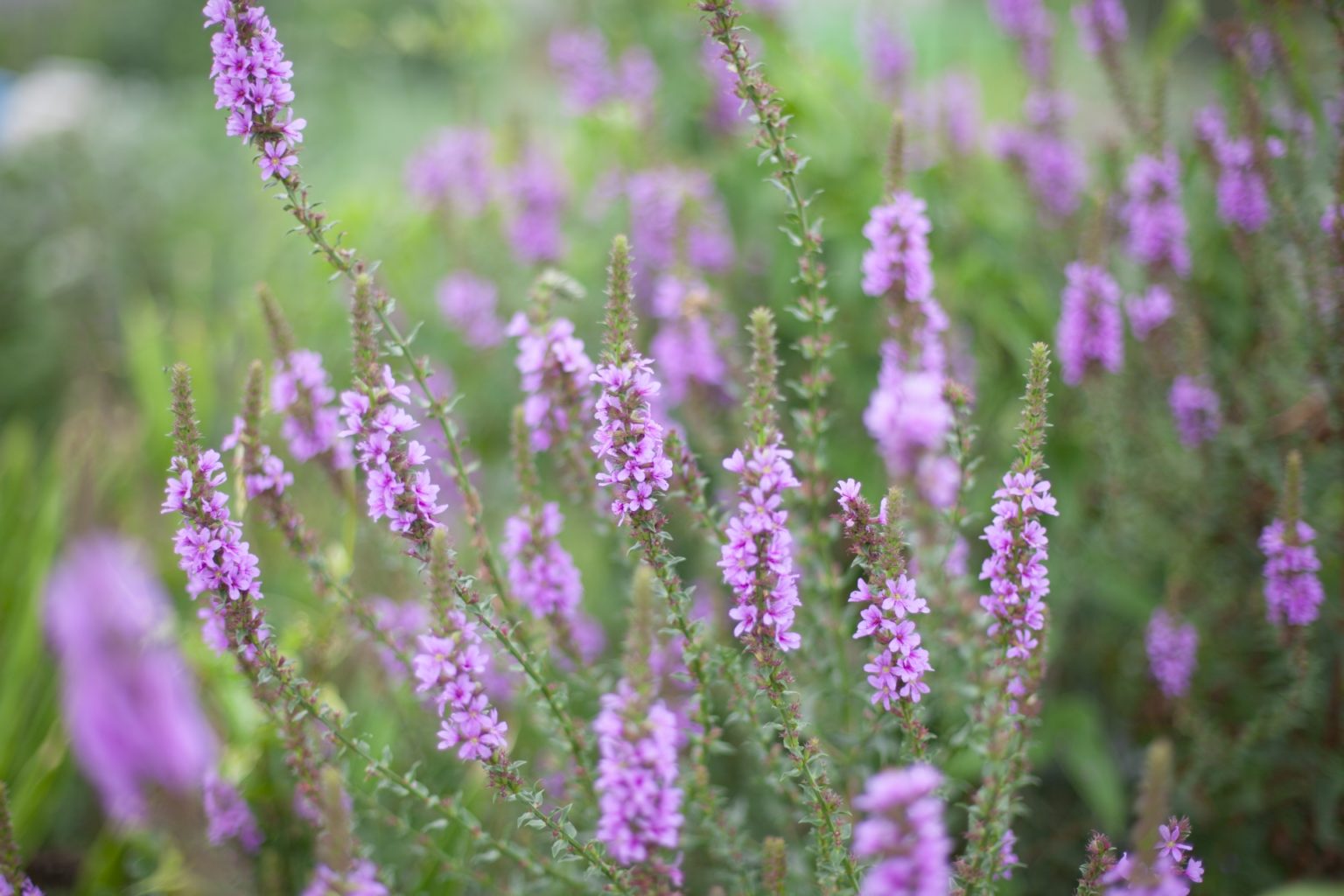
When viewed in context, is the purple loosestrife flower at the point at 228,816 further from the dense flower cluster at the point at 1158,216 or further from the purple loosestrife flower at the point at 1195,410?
the dense flower cluster at the point at 1158,216

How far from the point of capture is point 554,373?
1.95 meters

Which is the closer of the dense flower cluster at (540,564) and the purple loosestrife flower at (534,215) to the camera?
the dense flower cluster at (540,564)

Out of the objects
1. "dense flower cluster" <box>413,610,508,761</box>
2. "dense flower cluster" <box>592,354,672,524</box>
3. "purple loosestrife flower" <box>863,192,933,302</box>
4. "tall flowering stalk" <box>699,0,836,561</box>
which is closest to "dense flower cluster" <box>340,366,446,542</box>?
"dense flower cluster" <box>413,610,508,761</box>

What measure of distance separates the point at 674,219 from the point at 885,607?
1803 millimetres

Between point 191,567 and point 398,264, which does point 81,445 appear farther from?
point 191,567

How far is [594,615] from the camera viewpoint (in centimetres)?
345

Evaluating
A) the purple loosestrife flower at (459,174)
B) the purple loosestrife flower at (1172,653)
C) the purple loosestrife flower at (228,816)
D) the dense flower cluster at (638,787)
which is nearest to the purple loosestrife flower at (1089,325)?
the purple loosestrife flower at (1172,653)

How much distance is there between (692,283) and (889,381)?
2.22 feet

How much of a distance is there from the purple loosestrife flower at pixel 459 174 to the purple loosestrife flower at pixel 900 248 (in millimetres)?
2162

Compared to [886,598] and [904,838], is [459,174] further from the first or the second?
[904,838]

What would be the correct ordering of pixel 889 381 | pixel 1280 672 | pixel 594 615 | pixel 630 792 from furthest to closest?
1. pixel 594 615
2. pixel 1280 672
3. pixel 889 381
4. pixel 630 792

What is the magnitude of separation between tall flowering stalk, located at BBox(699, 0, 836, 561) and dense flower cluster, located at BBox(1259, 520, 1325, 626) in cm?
87

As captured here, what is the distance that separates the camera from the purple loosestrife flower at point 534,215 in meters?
3.47

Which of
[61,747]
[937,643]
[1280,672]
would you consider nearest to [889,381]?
[937,643]
